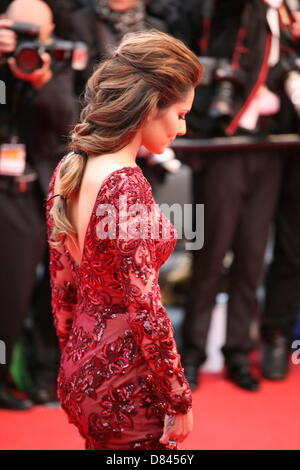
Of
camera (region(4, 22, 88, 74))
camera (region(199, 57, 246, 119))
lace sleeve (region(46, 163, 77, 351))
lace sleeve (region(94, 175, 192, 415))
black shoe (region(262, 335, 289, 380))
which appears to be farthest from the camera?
black shoe (region(262, 335, 289, 380))

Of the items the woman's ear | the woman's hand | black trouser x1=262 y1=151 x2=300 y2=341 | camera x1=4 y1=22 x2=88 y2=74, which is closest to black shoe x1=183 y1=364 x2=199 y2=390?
black trouser x1=262 y1=151 x2=300 y2=341

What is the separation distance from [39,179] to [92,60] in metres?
0.59

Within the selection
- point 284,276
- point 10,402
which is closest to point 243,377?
point 284,276

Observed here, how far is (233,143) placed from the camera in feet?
11.7

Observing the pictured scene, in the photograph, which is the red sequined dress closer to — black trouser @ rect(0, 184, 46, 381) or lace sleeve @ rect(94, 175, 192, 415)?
lace sleeve @ rect(94, 175, 192, 415)

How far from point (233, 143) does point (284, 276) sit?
78 cm

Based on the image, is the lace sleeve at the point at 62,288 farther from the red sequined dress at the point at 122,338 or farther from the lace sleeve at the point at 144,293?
the lace sleeve at the point at 144,293

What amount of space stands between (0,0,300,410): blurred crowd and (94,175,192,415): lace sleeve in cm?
142

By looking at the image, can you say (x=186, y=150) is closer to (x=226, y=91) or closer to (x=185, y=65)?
(x=226, y=91)

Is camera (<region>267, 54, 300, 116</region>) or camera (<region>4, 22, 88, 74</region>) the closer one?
camera (<region>4, 22, 88, 74</region>)

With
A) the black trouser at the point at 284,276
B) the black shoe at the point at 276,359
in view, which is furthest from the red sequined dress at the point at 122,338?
the black trouser at the point at 284,276

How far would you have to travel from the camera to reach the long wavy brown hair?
185 cm

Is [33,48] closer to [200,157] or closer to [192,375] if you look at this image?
[200,157]

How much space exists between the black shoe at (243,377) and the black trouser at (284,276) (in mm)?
298
